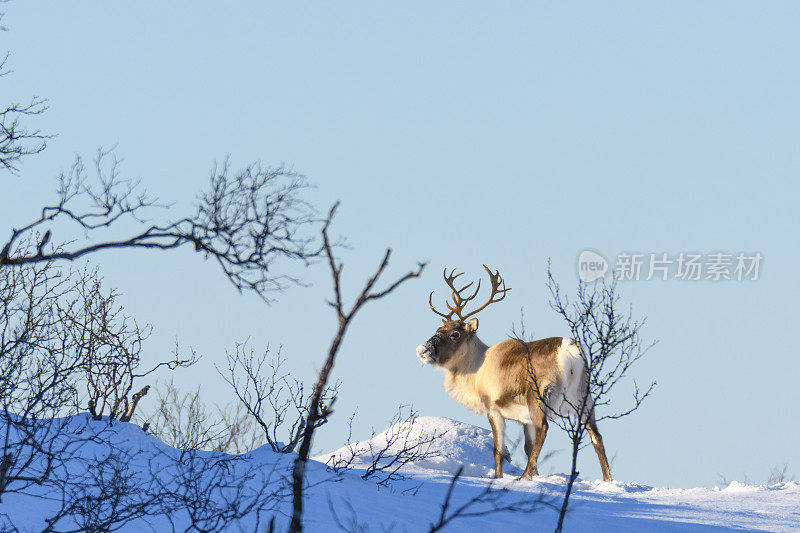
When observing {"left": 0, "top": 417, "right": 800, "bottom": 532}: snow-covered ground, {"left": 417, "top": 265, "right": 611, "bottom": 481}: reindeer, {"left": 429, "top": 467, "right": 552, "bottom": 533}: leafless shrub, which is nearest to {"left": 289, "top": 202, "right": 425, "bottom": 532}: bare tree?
A: {"left": 429, "top": 467, "right": 552, "bottom": 533}: leafless shrub

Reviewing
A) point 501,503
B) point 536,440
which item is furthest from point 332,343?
point 536,440

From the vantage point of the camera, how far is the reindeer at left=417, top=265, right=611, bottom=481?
13172 millimetres

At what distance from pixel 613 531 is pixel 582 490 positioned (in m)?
2.27

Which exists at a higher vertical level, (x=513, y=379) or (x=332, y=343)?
(x=513, y=379)

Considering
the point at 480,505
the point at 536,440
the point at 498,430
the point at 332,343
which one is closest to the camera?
the point at 332,343

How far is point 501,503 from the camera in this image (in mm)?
9945

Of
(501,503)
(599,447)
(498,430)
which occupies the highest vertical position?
(498,430)

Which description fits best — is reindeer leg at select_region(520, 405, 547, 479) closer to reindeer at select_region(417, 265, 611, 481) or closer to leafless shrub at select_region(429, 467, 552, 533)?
reindeer at select_region(417, 265, 611, 481)

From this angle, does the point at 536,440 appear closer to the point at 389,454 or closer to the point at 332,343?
the point at 389,454

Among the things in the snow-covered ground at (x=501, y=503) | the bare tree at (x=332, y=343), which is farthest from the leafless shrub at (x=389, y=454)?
the bare tree at (x=332, y=343)

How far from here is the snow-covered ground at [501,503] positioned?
1020 cm

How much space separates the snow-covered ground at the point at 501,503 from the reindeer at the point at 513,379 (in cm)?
69

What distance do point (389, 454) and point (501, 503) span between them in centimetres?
503

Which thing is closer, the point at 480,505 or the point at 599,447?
Result: the point at 480,505
